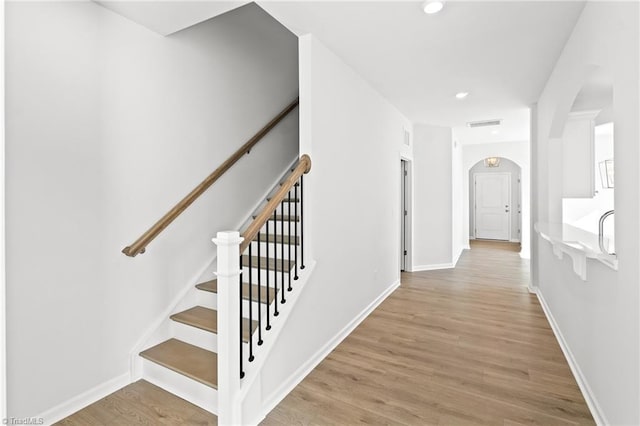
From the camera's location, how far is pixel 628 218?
1.51 metres

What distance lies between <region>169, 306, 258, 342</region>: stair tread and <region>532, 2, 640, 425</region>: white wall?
201 cm

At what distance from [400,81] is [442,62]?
2.05 feet

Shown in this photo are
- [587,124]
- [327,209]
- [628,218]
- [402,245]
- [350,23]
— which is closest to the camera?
[628,218]

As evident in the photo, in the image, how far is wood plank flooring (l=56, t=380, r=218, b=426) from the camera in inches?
75.0

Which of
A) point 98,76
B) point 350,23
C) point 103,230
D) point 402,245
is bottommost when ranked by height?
point 402,245

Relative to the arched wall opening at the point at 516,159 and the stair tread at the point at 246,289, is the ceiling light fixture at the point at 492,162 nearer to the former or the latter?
the arched wall opening at the point at 516,159

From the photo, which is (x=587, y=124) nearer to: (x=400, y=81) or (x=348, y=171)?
(x=400, y=81)

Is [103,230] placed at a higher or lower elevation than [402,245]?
higher

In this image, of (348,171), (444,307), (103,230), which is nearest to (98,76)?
(103,230)

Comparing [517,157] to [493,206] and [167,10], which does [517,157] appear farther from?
[167,10]

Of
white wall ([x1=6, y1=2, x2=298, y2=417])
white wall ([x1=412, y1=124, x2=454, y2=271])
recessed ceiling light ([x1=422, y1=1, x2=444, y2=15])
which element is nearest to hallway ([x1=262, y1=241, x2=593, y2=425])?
white wall ([x1=6, y1=2, x2=298, y2=417])

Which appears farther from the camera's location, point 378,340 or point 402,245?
point 402,245

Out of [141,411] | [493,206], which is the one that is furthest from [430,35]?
[493,206]

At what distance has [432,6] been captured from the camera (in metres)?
2.16
